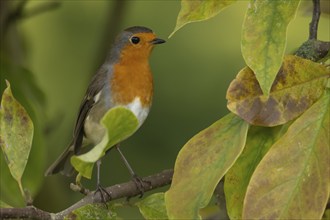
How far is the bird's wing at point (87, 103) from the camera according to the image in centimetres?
375

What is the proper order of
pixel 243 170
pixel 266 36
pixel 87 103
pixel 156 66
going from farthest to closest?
pixel 156 66 < pixel 87 103 < pixel 243 170 < pixel 266 36

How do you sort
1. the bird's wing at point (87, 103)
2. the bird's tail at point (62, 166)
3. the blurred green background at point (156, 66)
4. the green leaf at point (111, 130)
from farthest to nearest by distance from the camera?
the blurred green background at point (156, 66) < the bird's tail at point (62, 166) < the bird's wing at point (87, 103) < the green leaf at point (111, 130)

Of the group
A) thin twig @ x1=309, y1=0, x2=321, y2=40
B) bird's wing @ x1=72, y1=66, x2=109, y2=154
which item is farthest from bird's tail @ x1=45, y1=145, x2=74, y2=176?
thin twig @ x1=309, y1=0, x2=321, y2=40

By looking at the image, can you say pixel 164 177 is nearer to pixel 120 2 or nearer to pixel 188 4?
pixel 188 4

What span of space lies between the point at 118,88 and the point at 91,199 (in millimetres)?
1511

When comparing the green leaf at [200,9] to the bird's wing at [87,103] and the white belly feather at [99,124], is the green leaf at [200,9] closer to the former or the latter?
the white belly feather at [99,124]

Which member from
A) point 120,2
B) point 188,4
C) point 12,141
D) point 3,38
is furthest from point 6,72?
point 188,4

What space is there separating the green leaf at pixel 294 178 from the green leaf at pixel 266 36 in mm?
122

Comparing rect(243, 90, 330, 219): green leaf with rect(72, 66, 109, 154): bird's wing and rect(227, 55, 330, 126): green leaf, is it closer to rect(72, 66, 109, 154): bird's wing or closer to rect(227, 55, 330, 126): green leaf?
rect(227, 55, 330, 126): green leaf

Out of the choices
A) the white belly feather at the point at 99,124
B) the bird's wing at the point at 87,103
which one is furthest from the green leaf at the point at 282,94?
the bird's wing at the point at 87,103

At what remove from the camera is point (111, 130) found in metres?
1.61

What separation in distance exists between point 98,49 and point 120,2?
365 mm

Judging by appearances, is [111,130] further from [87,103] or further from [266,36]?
[87,103]

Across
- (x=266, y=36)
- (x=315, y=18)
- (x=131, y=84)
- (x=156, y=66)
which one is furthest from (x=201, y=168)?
(x=156, y=66)
